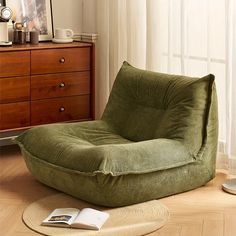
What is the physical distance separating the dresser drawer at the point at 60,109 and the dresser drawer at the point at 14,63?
0.92ft

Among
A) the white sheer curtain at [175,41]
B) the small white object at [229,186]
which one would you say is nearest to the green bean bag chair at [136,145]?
the small white object at [229,186]

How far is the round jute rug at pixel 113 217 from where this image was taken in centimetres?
303

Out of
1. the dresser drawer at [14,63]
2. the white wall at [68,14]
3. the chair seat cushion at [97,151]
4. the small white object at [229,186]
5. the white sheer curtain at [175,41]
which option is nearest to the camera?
the chair seat cushion at [97,151]

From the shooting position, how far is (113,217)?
3209 mm

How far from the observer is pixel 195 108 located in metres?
3.70

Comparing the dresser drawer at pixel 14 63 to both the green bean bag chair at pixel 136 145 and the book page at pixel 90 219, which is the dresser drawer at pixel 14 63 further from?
the book page at pixel 90 219

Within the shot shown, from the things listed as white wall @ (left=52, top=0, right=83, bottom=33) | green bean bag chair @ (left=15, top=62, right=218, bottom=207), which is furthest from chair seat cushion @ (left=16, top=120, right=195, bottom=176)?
white wall @ (left=52, top=0, right=83, bottom=33)

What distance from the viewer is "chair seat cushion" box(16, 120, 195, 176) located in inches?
130

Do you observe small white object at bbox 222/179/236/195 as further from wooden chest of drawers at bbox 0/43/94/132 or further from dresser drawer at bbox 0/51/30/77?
dresser drawer at bbox 0/51/30/77

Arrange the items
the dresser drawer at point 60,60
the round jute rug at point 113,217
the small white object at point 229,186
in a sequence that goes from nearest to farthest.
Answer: the round jute rug at point 113,217, the small white object at point 229,186, the dresser drawer at point 60,60

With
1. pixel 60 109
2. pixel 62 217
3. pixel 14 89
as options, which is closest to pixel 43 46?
pixel 14 89

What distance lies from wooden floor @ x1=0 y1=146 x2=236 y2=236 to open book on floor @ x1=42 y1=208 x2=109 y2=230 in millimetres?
159

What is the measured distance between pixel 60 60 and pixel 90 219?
6.05ft

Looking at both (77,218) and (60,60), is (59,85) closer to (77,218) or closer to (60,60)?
(60,60)
